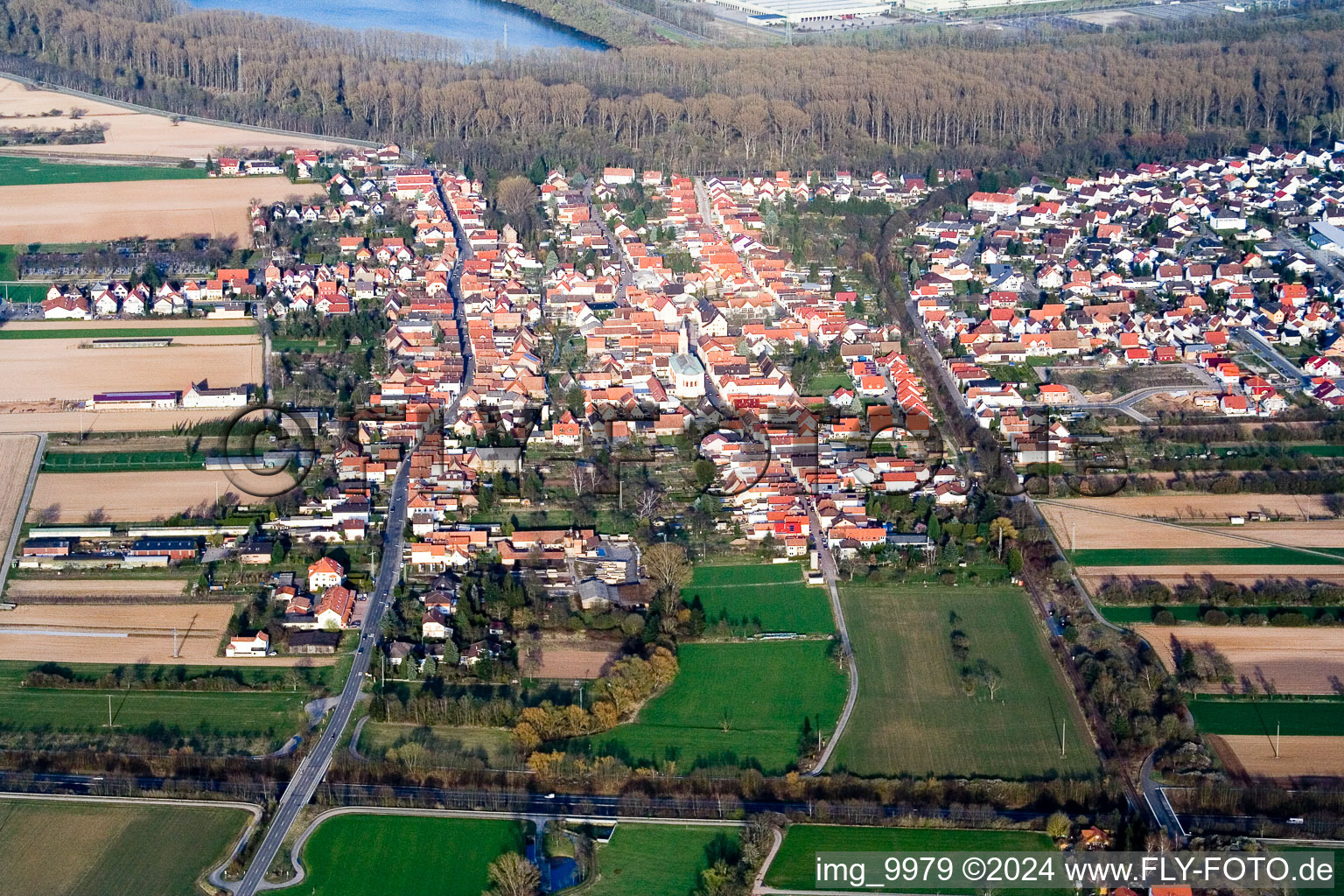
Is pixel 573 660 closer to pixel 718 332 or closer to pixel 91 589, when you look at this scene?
pixel 91 589

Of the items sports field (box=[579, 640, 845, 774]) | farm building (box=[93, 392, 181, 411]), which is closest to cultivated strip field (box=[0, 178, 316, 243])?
farm building (box=[93, 392, 181, 411])

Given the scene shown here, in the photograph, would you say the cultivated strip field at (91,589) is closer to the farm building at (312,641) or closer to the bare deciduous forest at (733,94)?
the farm building at (312,641)

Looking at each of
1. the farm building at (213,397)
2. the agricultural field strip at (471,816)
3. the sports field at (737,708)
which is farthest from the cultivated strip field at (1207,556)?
the farm building at (213,397)

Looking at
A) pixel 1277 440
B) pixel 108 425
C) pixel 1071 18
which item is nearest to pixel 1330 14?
pixel 1071 18

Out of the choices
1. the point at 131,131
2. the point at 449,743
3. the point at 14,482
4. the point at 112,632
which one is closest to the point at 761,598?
the point at 449,743

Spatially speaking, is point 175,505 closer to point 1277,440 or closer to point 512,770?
point 512,770
